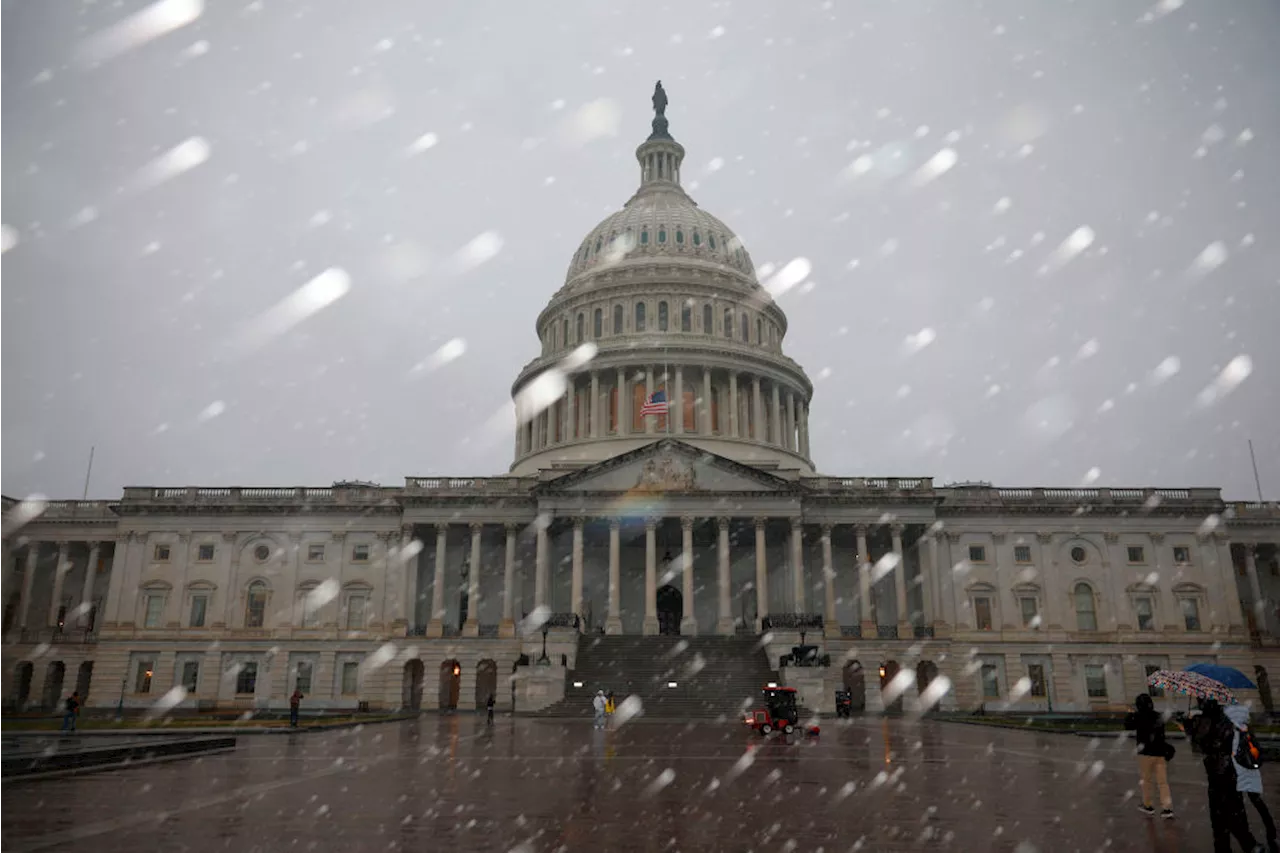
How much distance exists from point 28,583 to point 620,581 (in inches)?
1660

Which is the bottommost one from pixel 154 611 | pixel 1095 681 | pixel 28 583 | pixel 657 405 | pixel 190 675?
pixel 1095 681

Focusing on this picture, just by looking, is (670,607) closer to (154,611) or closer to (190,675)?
(190,675)

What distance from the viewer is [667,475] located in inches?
2295

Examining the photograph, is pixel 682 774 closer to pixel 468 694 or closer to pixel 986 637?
pixel 468 694

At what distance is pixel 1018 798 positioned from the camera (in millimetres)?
15320

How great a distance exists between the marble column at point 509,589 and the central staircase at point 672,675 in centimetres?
732

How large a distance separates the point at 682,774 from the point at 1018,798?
6510 mm

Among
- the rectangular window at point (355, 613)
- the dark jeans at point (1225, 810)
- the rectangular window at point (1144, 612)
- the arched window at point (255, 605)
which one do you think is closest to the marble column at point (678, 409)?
the rectangular window at point (355, 613)

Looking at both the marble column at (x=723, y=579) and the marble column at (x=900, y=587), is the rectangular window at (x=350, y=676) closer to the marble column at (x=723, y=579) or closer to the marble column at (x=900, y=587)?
the marble column at (x=723, y=579)

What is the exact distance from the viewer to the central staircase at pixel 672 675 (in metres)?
A: 42.6

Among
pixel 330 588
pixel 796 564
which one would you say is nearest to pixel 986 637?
pixel 796 564

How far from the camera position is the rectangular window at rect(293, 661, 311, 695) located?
60156 millimetres

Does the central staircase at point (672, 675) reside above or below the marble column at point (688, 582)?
below

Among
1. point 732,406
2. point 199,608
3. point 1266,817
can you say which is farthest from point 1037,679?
point 199,608
